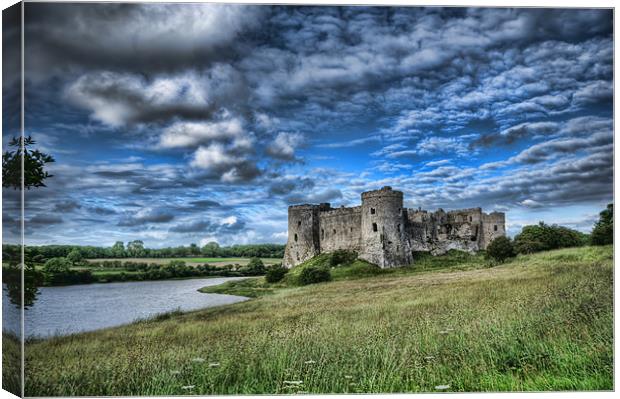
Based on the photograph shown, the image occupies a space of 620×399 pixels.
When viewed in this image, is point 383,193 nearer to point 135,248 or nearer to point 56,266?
point 135,248

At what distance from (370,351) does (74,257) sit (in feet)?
18.7

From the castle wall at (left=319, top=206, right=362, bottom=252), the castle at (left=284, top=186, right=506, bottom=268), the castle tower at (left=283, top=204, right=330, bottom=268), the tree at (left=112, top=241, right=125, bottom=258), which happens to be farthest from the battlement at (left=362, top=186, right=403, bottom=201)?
the tree at (left=112, top=241, right=125, bottom=258)

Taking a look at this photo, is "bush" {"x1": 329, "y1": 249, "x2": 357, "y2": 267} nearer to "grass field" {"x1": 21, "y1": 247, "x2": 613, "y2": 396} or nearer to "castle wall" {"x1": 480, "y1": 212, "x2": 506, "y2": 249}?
"castle wall" {"x1": 480, "y1": 212, "x2": 506, "y2": 249}

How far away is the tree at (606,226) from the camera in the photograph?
8.75 meters

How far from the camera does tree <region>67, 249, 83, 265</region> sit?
9195mm

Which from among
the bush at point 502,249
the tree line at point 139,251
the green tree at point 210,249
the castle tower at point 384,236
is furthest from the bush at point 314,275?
the bush at point 502,249

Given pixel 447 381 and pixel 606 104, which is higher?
pixel 606 104

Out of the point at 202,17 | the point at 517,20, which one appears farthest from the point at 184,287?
the point at 517,20

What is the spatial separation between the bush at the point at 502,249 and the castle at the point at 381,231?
1.79ft

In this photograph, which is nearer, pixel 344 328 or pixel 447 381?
pixel 447 381

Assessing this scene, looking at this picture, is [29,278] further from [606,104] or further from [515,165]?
[606,104]

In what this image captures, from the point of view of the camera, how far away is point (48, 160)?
817cm

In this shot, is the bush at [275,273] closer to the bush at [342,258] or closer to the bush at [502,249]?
the bush at [342,258]

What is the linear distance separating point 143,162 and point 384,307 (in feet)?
17.2
